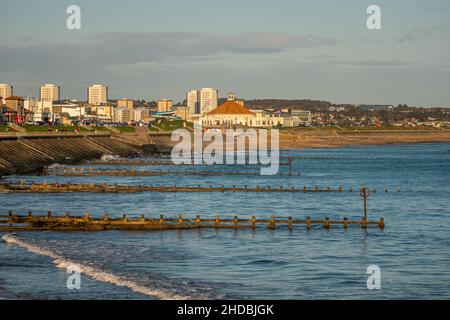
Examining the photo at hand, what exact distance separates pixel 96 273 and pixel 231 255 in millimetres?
9413

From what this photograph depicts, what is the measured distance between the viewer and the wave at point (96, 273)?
40.5m

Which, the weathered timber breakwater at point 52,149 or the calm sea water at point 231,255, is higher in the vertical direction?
the weathered timber breakwater at point 52,149

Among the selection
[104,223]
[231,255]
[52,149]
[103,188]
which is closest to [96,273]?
[231,255]

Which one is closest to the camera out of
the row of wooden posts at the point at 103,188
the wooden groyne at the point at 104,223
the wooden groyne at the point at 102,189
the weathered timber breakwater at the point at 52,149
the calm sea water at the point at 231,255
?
the calm sea water at the point at 231,255

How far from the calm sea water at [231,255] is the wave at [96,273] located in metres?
0.06

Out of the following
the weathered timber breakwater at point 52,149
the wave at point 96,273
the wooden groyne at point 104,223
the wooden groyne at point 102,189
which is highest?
the weathered timber breakwater at point 52,149

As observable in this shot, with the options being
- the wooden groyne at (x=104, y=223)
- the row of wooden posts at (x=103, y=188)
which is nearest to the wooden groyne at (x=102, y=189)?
the row of wooden posts at (x=103, y=188)

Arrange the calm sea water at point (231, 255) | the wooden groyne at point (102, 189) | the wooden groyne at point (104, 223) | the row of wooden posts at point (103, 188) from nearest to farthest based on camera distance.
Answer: the calm sea water at point (231, 255) < the wooden groyne at point (104, 223) < the wooden groyne at point (102, 189) < the row of wooden posts at point (103, 188)

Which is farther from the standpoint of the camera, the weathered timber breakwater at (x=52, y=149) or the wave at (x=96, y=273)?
the weathered timber breakwater at (x=52, y=149)

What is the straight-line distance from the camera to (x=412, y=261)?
50.8 m

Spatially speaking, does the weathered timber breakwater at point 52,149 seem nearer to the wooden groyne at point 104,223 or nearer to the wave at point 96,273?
the wooden groyne at point 104,223

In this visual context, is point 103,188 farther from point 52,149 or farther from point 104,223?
point 52,149

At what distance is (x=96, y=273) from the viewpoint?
45.2 m
